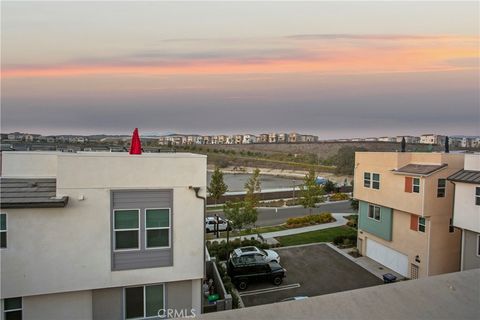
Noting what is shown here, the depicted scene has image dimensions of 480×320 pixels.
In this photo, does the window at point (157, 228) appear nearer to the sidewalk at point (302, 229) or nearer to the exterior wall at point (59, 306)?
the exterior wall at point (59, 306)

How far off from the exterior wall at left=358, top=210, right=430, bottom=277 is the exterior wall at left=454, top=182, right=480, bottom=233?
7.66 ft

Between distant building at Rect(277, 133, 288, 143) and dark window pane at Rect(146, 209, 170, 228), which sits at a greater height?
distant building at Rect(277, 133, 288, 143)

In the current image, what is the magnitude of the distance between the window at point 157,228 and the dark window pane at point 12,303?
3.41 meters

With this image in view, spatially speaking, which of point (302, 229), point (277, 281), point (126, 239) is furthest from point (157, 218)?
point (302, 229)

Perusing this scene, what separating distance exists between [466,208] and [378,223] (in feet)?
20.9

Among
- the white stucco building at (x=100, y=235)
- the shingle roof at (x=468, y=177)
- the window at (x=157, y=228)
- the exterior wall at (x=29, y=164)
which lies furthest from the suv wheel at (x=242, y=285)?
the shingle roof at (x=468, y=177)

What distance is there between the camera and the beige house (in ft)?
56.0

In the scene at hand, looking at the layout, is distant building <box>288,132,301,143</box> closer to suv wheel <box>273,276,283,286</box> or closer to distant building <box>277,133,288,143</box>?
distant building <box>277,133,288,143</box>

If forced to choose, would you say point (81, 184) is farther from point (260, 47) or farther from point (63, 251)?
point (260, 47)

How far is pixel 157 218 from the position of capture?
31.1 ft

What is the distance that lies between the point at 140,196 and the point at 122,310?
3.14 m

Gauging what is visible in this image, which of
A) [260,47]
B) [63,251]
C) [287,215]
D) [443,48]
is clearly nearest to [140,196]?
[63,251]

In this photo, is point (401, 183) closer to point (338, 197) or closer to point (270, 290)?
point (270, 290)

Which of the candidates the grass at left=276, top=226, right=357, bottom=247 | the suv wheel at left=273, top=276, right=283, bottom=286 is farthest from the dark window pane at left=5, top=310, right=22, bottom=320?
the grass at left=276, top=226, right=357, bottom=247
